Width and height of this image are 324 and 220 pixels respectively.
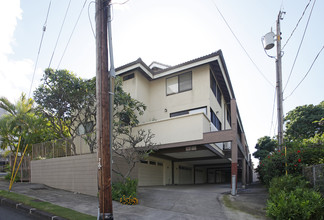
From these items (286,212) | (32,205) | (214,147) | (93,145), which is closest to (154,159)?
(214,147)

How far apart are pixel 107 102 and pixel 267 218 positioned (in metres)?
5.87

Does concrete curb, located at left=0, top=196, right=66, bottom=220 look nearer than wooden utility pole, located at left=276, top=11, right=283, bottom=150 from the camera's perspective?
Yes

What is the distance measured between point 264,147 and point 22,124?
28.5 m

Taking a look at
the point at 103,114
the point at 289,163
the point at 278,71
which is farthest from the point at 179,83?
the point at 103,114

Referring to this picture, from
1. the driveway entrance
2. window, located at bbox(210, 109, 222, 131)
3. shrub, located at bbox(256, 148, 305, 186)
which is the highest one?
window, located at bbox(210, 109, 222, 131)

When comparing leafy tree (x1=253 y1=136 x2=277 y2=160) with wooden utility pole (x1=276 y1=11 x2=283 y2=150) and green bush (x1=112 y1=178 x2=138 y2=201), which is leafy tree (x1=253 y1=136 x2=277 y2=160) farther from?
green bush (x1=112 y1=178 x2=138 y2=201)

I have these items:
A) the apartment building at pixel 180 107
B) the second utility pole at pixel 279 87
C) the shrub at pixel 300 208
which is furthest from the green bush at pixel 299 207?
the second utility pole at pixel 279 87

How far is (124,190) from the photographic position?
9.64 m

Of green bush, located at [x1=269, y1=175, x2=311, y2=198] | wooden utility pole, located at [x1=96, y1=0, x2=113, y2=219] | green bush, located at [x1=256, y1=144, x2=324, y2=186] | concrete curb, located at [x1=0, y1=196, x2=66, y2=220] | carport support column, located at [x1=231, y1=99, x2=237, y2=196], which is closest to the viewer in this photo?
wooden utility pole, located at [x1=96, y1=0, x2=113, y2=219]

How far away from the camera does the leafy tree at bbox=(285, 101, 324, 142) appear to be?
83.3 feet

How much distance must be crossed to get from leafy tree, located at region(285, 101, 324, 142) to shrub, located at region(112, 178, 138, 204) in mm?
21222

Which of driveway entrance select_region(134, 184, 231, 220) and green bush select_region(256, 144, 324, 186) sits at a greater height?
green bush select_region(256, 144, 324, 186)

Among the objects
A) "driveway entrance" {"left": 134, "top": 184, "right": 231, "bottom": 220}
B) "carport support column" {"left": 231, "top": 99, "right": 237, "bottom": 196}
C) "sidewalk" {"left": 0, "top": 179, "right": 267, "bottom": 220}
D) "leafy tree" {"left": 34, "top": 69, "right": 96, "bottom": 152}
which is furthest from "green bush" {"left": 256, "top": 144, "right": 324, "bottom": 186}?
"leafy tree" {"left": 34, "top": 69, "right": 96, "bottom": 152}

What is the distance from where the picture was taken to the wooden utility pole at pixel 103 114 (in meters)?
5.78
